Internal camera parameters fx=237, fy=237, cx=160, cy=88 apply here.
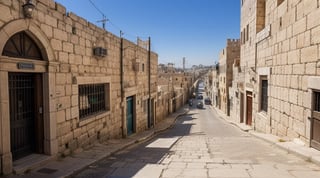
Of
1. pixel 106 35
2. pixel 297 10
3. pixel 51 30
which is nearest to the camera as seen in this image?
pixel 51 30

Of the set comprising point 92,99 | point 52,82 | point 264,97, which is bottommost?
point 264,97

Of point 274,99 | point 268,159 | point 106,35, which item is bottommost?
point 268,159

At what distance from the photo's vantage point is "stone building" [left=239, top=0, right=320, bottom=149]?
564 cm

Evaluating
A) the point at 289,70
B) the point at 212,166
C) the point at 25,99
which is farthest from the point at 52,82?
the point at 289,70

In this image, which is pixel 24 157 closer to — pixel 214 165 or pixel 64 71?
pixel 64 71

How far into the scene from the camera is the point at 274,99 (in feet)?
27.9

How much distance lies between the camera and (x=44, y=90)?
16.6 ft

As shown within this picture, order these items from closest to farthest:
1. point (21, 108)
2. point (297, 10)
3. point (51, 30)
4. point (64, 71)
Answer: point (21, 108), point (51, 30), point (64, 71), point (297, 10)

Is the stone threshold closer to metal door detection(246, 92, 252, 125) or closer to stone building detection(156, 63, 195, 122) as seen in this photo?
metal door detection(246, 92, 252, 125)

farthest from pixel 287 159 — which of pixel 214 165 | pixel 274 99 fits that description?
pixel 274 99

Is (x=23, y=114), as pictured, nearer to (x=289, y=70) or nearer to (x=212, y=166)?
(x=212, y=166)

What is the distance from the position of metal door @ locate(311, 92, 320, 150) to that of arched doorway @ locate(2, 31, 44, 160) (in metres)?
6.17

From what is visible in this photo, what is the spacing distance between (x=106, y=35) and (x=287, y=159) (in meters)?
6.42

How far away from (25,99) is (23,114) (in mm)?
304
